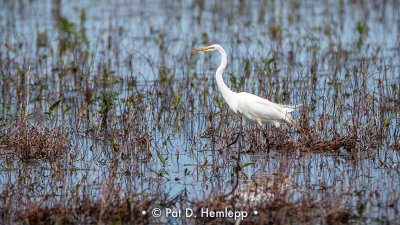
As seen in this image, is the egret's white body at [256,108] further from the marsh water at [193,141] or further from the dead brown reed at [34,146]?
the dead brown reed at [34,146]

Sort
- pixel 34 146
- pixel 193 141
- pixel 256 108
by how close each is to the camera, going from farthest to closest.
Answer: pixel 193 141, pixel 256 108, pixel 34 146

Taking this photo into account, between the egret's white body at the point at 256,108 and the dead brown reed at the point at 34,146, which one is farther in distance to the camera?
the egret's white body at the point at 256,108

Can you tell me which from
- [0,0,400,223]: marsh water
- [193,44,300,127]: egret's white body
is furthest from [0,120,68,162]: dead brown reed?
[193,44,300,127]: egret's white body

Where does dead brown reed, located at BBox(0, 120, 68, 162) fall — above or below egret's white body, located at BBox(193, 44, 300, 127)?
below

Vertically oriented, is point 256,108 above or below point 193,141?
above

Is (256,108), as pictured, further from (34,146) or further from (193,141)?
(34,146)

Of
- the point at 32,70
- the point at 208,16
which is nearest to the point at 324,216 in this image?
the point at 32,70

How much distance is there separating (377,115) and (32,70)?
20.3 feet

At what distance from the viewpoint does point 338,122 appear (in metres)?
7.42

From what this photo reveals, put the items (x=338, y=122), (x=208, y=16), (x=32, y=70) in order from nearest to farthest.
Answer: (x=338, y=122) → (x=32, y=70) → (x=208, y=16)

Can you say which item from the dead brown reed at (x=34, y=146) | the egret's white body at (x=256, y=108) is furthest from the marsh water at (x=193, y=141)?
the egret's white body at (x=256, y=108)

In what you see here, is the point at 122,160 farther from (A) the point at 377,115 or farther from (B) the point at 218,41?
(B) the point at 218,41

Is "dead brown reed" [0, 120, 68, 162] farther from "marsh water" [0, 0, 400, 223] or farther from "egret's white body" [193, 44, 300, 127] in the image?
"egret's white body" [193, 44, 300, 127]

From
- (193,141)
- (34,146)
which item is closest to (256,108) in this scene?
(193,141)
